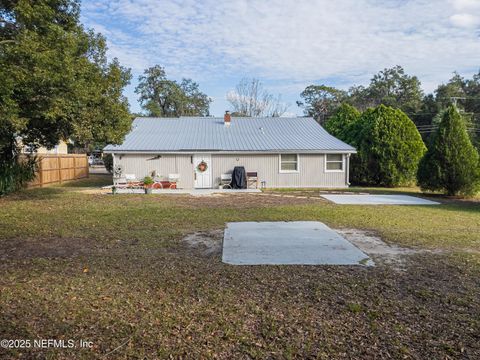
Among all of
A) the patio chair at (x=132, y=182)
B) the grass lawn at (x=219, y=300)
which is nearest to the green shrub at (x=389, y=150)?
the patio chair at (x=132, y=182)

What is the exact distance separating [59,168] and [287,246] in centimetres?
2109

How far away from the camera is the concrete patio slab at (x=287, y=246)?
234 inches

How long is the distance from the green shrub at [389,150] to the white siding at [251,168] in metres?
2.32

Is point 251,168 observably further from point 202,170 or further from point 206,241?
point 206,241

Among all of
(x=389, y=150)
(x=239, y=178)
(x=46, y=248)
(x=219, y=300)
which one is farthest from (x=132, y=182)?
(x=219, y=300)

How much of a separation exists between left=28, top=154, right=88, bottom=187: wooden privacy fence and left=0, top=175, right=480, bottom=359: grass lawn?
545 inches

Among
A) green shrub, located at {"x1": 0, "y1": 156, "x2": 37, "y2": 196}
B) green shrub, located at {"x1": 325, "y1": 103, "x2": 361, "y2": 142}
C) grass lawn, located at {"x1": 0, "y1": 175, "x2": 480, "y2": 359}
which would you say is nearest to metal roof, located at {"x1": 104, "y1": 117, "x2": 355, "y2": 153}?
green shrub, located at {"x1": 325, "y1": 103, "x2": 361, "y2": 142}

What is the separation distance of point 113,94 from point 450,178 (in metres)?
14.3

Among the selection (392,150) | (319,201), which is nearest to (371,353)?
(319,201)

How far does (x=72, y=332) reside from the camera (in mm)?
3457

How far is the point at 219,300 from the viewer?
14.0 feet

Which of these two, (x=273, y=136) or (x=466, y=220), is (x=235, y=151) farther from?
(x=466, y=220)

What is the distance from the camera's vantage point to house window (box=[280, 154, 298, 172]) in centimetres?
2078

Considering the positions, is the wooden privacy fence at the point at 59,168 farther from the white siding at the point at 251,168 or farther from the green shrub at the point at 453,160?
the green shrub at the point at 453,160
